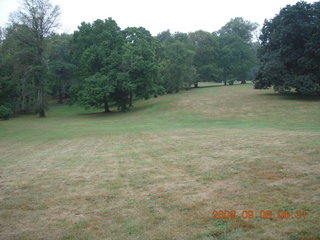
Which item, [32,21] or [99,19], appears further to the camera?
[99,19]

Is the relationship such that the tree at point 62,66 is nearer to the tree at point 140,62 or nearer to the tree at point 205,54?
the tree at point 140,62

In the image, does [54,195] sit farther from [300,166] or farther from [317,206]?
[300,166]

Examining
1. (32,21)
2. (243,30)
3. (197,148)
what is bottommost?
(197,148)

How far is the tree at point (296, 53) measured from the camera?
106ft

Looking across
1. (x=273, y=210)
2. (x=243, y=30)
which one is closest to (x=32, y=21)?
(x=273, y=210)

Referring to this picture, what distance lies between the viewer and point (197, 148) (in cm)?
1151

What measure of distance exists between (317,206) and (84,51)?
38026mm
